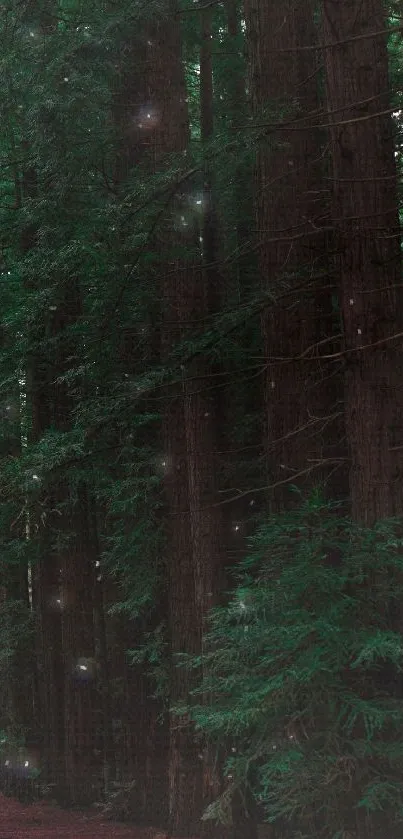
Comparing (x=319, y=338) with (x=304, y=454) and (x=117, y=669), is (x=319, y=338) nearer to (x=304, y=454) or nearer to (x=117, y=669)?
(x=304, y=454)

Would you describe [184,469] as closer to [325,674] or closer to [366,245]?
[366,245]

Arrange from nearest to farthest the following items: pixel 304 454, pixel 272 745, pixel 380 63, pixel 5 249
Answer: pixel 272 745
pixel 380 63
pixel 304 454
pixel 5 249

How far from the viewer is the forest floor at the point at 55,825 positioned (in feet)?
50.4

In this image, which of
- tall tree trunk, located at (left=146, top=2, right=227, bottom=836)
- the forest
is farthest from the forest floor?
tall tree trunk, located at (left=146, top=2, right=227, bottom=836)

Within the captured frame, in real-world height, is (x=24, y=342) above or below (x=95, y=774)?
above

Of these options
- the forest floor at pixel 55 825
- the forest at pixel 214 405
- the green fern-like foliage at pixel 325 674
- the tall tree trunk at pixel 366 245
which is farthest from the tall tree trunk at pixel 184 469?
the green fern-like foliage at pixel 325 674

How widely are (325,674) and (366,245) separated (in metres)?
3.68

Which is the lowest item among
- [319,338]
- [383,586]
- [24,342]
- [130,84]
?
[383,586]

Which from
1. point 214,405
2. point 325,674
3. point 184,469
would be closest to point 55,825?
point 184,469

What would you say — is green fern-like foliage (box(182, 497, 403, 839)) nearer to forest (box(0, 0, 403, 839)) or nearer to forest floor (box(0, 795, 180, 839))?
forest (box(0, 0, 403, 839))

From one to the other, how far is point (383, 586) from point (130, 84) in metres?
9.08

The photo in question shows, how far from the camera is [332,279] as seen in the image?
11055 millimetres

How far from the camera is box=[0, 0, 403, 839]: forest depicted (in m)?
8.39

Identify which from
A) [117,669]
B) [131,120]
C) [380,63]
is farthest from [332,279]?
[117,669]
